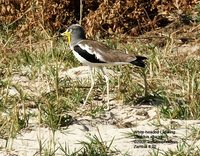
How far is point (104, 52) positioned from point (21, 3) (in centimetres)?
357

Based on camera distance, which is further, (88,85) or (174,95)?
(88,85)

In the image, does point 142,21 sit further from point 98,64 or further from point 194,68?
point 98,64

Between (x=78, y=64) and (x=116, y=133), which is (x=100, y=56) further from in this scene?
(x=78, y=64)

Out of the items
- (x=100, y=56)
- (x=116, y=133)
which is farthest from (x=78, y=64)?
(x=116, y=133)

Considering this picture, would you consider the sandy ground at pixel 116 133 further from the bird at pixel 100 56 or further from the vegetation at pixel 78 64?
the bird at pixel 100 56

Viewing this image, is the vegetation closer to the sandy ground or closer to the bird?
the sandy ground

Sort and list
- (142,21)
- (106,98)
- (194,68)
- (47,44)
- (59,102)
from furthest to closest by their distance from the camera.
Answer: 1. (142,21)
2. (47,44)
3. (194,68)
4. (106,98)
5. (59,102)

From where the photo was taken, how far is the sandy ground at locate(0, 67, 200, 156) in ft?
16.3

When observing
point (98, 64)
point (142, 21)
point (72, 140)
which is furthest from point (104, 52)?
point (142, 21)

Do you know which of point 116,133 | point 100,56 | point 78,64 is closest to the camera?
point 116,133

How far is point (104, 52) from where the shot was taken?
608 cm

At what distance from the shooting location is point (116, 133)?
538 cm

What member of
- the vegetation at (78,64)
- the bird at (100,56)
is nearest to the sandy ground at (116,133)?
the vegetation at (78,64)

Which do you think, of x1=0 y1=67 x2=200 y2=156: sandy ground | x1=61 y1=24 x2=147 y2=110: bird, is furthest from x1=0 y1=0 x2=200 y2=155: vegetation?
x1=61 y1=24 x2=147 y2=110: bird
